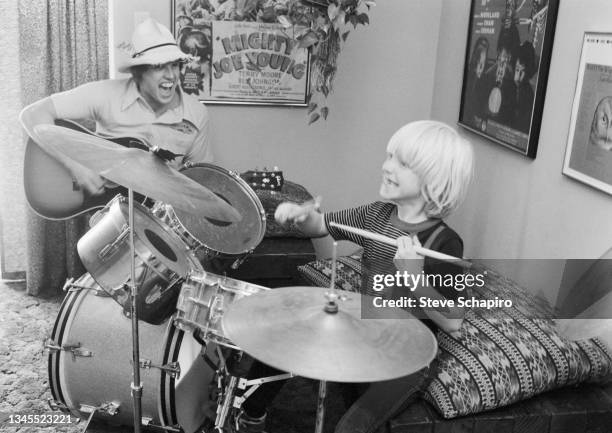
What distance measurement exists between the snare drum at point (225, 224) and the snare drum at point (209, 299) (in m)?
0.20

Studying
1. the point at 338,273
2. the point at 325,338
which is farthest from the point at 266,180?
the point at 325,338

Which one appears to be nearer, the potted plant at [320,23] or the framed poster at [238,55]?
the potted plant at [320,23]

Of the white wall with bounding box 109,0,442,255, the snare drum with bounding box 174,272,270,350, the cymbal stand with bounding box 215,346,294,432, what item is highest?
the white wall with bounding box 109,0,442,255

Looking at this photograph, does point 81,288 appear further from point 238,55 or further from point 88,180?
point 238,55

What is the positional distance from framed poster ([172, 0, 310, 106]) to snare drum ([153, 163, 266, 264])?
0.90 metres

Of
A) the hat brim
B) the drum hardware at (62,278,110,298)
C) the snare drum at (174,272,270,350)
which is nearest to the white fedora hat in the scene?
the hat brim

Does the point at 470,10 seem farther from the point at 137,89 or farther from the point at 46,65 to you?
the point at 46,65

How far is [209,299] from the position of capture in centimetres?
→ 198

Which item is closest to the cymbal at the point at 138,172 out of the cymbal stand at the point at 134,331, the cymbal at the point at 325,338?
the cymbal stand at the point at 134,331

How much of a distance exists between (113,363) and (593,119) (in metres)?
1.56

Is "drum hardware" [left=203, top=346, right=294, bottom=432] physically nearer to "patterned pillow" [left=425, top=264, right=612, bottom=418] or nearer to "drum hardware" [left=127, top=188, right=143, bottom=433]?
"drum hardware" [left=127, top=188, right=143, bottom=433]

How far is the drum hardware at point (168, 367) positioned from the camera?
2127mm

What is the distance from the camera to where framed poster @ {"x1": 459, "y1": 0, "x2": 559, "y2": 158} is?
91.5 inches

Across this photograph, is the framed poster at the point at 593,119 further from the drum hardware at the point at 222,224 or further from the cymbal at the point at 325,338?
the drum hardware at the point at 222,224
